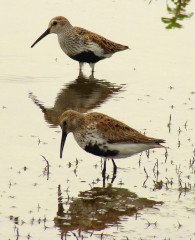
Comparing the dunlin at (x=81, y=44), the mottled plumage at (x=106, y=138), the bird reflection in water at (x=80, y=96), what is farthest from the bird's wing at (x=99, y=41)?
the mottled plumage at (x=106, y=138)

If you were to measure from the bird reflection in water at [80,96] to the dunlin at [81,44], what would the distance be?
0.67 m

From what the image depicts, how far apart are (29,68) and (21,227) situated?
28.5 feet

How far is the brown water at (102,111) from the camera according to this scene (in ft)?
26.9

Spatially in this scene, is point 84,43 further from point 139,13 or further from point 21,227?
point 21,227

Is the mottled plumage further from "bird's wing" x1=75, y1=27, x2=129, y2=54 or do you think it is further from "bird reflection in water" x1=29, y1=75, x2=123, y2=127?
"bird's wing" x1=75, y1=27, x2=129, y2=54

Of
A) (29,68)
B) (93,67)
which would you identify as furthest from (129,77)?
(29,68)

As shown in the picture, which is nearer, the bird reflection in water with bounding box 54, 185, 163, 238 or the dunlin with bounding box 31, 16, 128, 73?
the bird reflection in water with bounding box 54, 185, 163, 238

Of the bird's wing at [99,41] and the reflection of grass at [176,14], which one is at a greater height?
the reflection of grass at [176,14]

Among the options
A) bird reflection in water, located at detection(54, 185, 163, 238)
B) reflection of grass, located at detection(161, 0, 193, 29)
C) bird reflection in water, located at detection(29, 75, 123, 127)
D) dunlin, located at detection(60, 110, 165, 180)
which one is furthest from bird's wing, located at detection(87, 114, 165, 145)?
reflection of grass, located at detection(161, 0, 193, 29)

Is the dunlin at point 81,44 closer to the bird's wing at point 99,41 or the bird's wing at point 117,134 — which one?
the bird's wing at point 99,41

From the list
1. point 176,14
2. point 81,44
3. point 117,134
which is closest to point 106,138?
point 117,134

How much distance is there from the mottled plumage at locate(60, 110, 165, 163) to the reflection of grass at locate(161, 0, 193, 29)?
37.3 feet

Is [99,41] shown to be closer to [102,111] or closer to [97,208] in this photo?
[102,111]

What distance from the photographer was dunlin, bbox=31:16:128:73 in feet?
53.5
